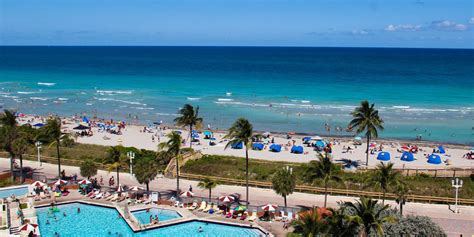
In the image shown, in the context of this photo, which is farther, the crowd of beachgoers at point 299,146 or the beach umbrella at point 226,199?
the crowd of beachgoers at point 299,146

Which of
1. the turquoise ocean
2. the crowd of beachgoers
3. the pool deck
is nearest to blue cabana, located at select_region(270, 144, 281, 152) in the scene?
the crowd of beachgoers

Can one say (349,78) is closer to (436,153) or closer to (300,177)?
(436,153)

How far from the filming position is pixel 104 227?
97.4 ft

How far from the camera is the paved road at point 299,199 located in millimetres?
29797

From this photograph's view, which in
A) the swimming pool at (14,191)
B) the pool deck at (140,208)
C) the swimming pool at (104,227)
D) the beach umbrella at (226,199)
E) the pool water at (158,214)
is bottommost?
the swimming pool at (104,227)

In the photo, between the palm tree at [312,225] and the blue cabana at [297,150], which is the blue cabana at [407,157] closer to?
the blue cabana at [297,150]

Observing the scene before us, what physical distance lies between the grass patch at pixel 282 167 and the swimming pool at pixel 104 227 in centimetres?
943

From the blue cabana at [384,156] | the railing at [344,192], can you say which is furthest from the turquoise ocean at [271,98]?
the railing at [344,192]

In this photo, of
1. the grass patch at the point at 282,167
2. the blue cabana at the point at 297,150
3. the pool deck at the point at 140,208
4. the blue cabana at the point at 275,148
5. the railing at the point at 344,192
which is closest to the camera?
the pool deck at the point at 140,208

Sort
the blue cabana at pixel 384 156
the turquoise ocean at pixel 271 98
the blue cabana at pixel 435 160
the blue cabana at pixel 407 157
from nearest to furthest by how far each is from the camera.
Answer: the blue cabana at pixel 435 160
the blue cabana at pixel 407 157
the blue cabana at pixel 384 156
the turquoise ocean at pixel 271 98

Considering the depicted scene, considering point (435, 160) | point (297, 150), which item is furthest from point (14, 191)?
point (435, 160)

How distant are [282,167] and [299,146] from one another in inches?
459

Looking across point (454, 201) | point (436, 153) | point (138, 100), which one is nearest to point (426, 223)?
point (454, 201)

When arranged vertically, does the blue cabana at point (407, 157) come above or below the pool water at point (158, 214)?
above
